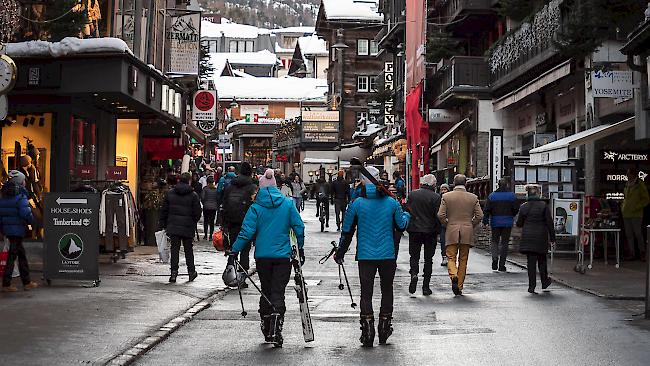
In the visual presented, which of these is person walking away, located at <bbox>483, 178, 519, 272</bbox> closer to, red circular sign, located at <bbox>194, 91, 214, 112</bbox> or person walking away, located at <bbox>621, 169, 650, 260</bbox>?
person walking away, located at <bbox>621, 169, 650, 260</bbox>

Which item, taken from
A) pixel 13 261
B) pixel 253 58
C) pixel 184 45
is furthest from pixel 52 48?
pixel 253 58

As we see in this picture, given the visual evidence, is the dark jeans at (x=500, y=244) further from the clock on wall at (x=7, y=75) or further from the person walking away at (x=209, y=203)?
the person walking away at (x=209, y=203)

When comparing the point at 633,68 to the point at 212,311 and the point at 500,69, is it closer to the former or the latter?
the point at 212,311

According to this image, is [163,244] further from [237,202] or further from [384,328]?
[384,328]

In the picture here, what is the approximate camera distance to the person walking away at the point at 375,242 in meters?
11.9

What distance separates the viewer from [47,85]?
67.1 ft

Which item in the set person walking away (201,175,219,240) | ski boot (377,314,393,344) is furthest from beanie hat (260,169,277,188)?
person walking away (201,175,219,240)

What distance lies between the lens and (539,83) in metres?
30.0

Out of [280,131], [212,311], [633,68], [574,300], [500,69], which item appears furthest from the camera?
[280,131]

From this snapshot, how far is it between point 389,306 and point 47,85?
1057cm

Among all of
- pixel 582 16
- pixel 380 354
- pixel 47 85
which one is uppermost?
pixel 582 16

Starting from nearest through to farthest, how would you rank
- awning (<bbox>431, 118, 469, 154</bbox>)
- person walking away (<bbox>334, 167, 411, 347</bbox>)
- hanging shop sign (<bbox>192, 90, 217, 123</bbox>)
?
person walking away (<bbox>334, 167, 411, 347</bbox>) → hanging shop sign (<bbox>192, 90, 217, 123</bbox>) → awning (<bbox>431, 118, 469, 154</bbox>)

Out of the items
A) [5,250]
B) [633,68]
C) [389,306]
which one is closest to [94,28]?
[5,250]

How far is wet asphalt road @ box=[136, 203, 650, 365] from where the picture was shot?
1067 centimetres
